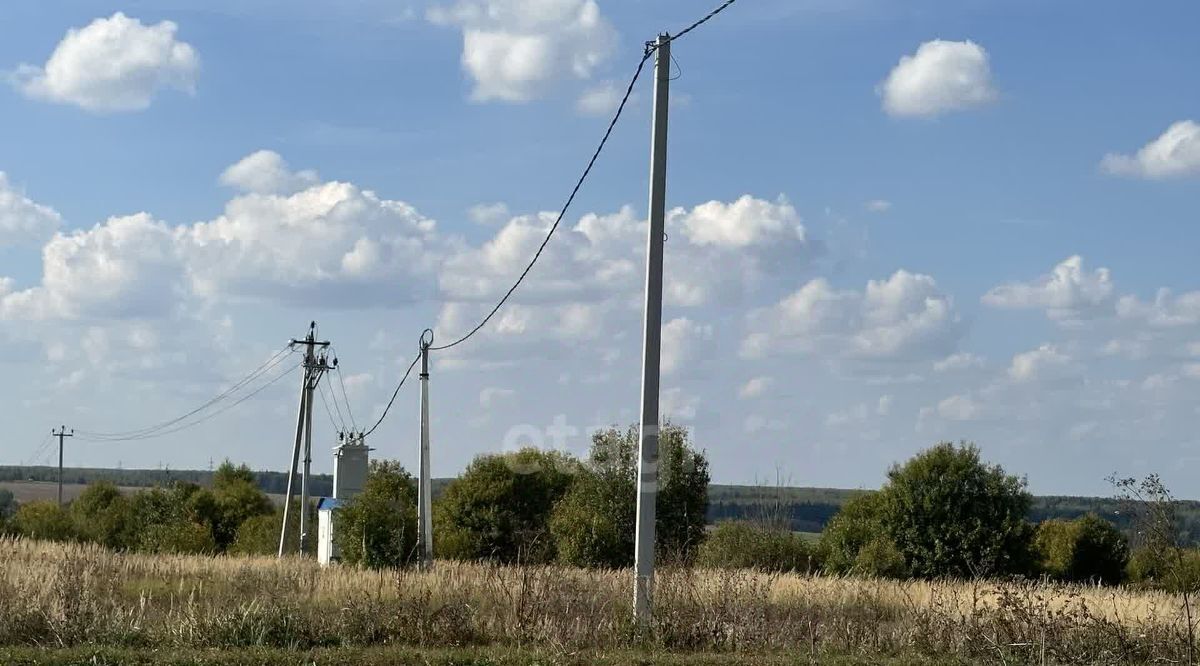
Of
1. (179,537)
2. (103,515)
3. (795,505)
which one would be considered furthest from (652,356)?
(103,515)

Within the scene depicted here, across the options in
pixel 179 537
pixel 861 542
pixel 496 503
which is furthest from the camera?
pixel 496 503

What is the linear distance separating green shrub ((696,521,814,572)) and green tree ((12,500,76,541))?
1614 inches

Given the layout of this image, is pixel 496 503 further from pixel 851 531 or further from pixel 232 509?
pixel 851 531

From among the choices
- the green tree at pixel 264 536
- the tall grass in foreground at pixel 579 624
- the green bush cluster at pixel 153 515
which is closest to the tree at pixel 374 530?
the tall grass in foreground at pixel 579 624

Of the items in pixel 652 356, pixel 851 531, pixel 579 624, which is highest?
pixel 652 356

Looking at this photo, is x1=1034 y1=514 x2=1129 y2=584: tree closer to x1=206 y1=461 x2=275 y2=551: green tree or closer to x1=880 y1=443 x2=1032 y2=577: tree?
x1=880 y1=443 x2=1032 y2=577: tree

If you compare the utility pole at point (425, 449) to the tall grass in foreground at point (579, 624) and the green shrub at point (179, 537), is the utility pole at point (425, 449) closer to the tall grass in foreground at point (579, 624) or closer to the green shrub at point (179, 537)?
the tall grass in foreground at point (579, 624)

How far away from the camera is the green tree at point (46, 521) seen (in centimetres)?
6869

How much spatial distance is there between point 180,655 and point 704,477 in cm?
4194

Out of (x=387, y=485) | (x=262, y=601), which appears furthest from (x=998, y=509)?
(x=262, y=601)

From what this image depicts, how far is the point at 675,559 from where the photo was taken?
1839cm

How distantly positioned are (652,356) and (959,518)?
39.0 meters

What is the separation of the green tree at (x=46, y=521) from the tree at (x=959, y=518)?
40555mm

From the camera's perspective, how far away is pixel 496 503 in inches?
2633
